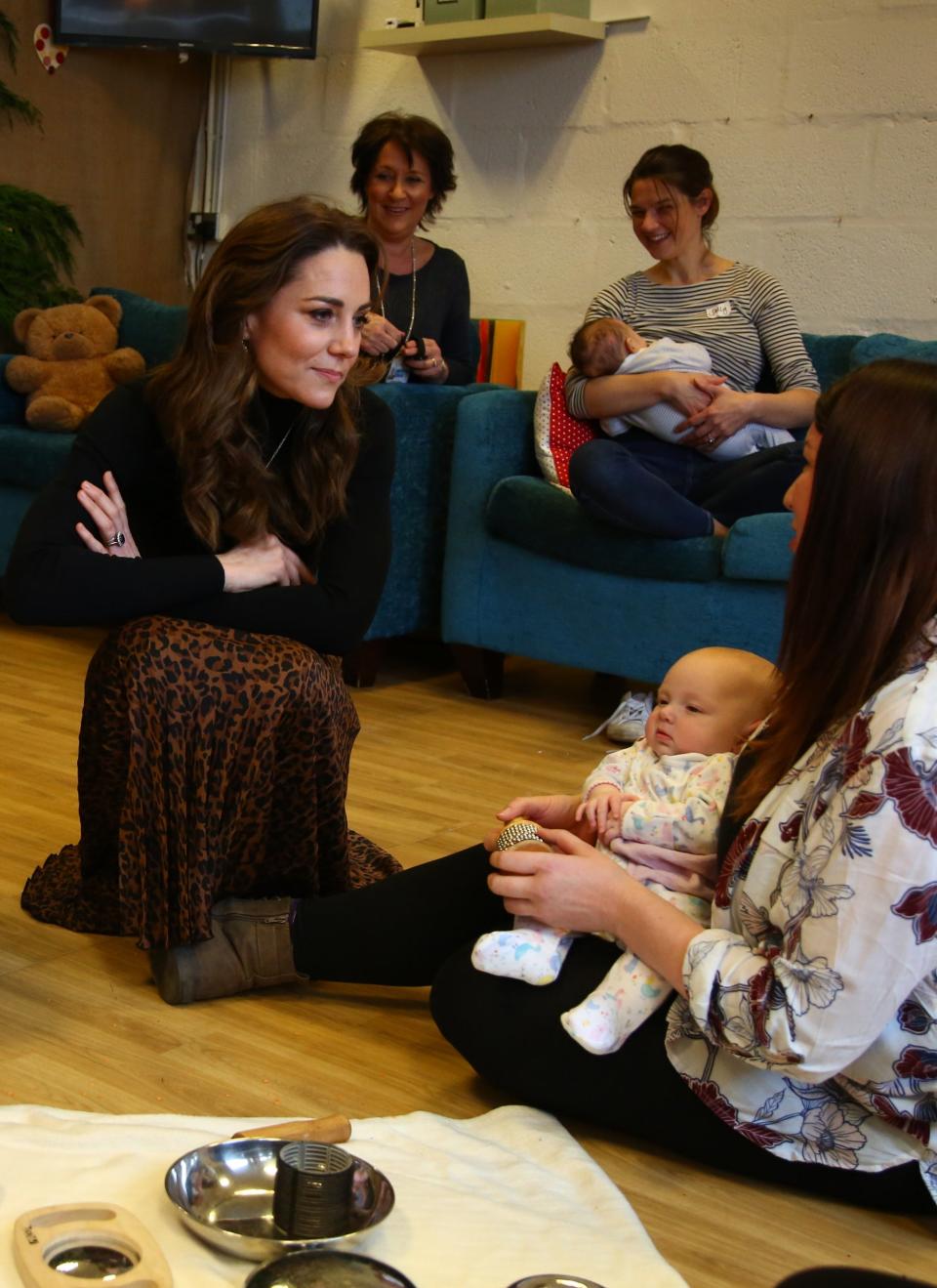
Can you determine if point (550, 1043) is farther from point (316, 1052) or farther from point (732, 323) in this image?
point (732, 323)

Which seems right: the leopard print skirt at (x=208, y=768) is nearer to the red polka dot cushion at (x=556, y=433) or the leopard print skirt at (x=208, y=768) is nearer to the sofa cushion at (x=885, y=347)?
the red polka dot cushion at (x=556, y=433)

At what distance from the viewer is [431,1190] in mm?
1366

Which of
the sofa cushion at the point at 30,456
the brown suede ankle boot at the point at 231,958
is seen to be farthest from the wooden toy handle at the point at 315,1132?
the sofa cushion at the point at 30,456

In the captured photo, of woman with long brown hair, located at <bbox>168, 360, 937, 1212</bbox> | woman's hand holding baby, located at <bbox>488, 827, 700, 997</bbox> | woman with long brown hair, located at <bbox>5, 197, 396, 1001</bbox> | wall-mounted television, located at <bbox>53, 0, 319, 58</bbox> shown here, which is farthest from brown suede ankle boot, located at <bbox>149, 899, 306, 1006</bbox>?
wall-mounted television, located at <bbox>53, 0, 319, 58</bbox>

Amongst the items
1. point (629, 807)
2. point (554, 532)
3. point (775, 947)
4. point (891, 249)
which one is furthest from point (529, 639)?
point (775, 947)

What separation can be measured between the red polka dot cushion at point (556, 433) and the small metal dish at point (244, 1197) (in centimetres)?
222

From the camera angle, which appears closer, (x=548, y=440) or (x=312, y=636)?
(x=312, y=636)

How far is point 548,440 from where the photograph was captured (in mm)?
3395

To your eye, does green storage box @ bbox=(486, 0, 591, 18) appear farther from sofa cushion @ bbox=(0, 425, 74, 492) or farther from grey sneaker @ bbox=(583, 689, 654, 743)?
grey sneaker @ bbox=(583, 689, 654, 743)

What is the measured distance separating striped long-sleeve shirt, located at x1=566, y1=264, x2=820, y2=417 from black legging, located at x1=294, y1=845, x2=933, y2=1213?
184 centimetres

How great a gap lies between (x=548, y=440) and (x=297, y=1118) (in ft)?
6.96

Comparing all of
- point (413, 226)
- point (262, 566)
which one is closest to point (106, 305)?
point (413, 226)

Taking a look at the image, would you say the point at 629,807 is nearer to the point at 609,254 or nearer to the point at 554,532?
the point at 554,532

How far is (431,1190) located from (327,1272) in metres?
0.23
